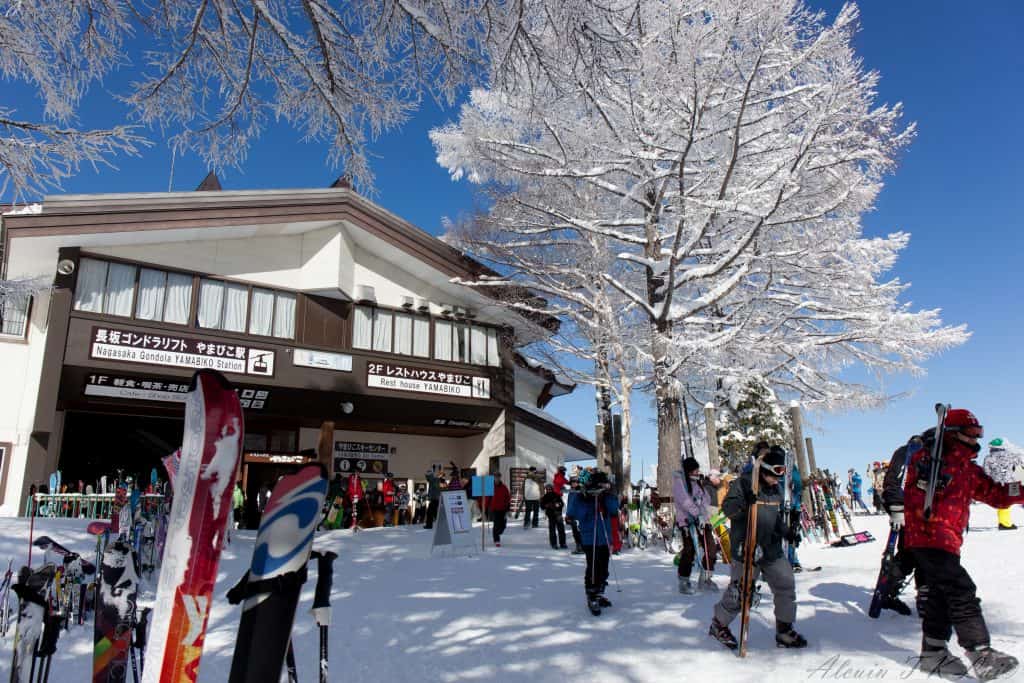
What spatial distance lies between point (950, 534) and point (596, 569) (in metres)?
3.45

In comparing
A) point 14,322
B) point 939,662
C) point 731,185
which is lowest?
point 939,662

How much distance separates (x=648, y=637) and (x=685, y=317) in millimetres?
10120

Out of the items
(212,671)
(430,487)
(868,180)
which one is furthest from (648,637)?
(868,180)

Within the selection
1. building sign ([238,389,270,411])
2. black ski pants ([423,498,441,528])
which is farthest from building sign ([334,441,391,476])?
black ski pants ([423,498,441,528])

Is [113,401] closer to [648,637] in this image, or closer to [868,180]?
[648,637]

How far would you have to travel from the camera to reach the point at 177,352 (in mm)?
16281

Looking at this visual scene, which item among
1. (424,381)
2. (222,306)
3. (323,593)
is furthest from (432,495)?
(323,593)

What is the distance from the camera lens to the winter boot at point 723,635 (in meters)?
5.05

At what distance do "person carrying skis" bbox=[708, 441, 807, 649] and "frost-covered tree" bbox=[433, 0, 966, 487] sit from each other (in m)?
6.53

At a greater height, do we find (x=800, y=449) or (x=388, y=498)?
(x=800, y=449)

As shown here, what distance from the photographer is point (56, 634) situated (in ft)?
13.9

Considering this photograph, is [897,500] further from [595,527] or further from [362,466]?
[362,466]

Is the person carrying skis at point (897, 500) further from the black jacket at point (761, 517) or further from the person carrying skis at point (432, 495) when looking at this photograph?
the person carrying skis at point (432, 495)

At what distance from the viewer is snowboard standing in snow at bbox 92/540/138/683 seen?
3.88 m
